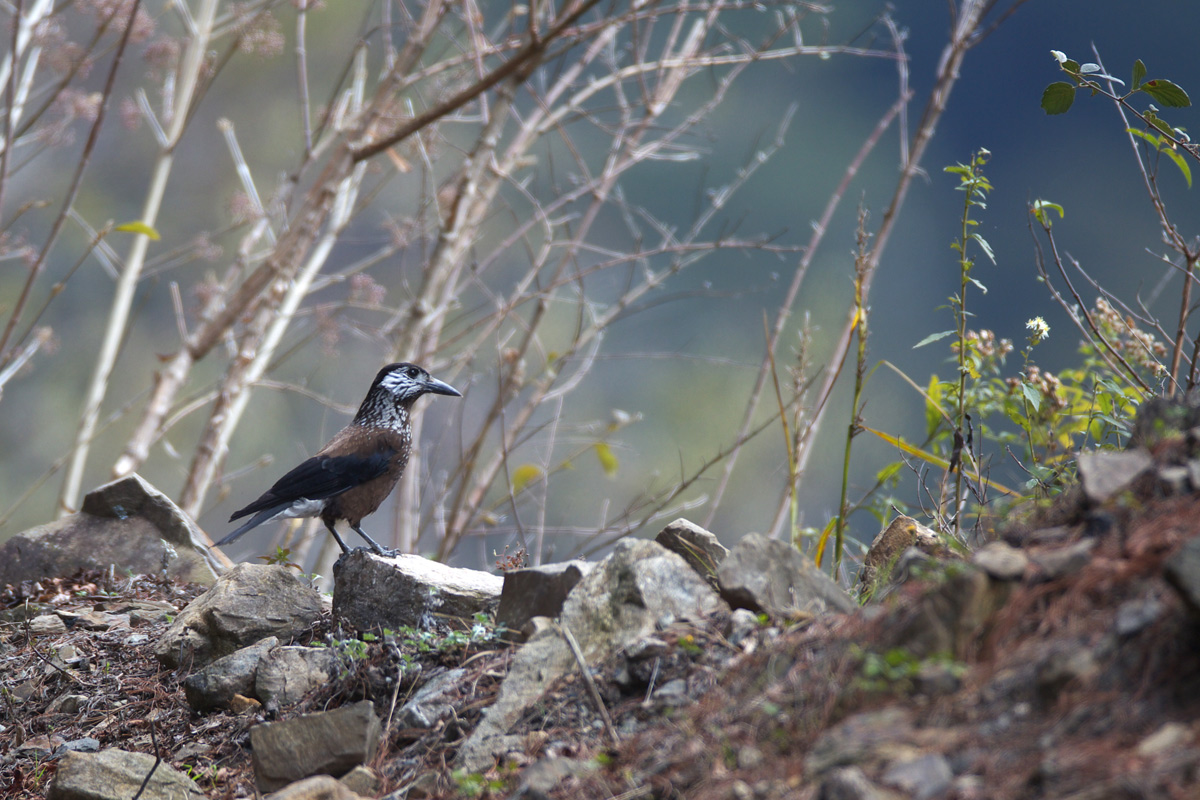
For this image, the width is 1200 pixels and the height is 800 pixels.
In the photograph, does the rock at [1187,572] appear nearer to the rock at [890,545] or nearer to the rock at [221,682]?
the rock at [890,545]

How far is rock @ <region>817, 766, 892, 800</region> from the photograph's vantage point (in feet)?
4.24

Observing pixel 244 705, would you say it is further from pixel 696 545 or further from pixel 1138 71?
pixel 1138 71

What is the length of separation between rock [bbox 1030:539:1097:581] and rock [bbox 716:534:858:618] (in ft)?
1.61

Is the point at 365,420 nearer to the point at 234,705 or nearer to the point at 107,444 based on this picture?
the point at 234,705

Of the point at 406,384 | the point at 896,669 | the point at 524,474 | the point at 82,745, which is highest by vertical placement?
the point at 406,384

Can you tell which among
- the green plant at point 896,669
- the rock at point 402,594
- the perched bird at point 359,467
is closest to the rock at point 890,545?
the green plant at point 896,669

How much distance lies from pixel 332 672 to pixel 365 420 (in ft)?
5.09

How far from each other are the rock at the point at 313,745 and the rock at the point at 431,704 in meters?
0.12

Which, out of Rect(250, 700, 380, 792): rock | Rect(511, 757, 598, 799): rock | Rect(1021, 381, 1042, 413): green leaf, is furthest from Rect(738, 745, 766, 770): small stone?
Rect(1021, 381, 1042, 413): green leaf

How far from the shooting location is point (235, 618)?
113 inches

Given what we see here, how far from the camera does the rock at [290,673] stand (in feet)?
8.34

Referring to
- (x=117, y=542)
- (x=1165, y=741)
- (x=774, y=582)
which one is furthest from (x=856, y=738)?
(x=117, y=542)

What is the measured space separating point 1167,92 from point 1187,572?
1776 millimetres

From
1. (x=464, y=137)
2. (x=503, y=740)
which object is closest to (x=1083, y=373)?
(x=503, y=740)
